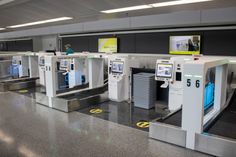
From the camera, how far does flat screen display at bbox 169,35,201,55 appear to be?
A: 24.8 feet

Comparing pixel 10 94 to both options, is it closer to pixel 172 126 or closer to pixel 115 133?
pixel 115 133

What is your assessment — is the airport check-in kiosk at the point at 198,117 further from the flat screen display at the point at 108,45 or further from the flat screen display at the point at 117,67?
the flat screen display at the point at 108,45

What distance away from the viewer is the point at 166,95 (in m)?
6.21

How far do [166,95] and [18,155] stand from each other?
167 inches

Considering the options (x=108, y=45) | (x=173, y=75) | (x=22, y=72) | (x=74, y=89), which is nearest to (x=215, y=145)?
(x=173, y=75)

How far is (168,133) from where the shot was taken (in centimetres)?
382

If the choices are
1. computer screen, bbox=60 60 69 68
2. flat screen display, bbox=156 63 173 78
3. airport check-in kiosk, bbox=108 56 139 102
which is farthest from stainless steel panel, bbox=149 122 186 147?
computer screen, bbox=60 60 69 68

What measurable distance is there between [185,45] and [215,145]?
5184 mm

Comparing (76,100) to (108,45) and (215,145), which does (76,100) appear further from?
(108,45)

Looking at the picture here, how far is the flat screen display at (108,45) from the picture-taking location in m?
10.3

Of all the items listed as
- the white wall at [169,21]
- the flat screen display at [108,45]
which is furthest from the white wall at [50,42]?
the flat screen display at [108,45]

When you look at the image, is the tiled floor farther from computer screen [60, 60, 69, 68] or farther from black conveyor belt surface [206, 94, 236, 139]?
computer screen [60, 60, 69, 68]

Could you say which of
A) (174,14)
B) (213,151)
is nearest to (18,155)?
(213,151)

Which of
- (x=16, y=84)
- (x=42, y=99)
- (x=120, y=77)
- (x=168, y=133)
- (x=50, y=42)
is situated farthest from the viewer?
(x=50, y=42)
